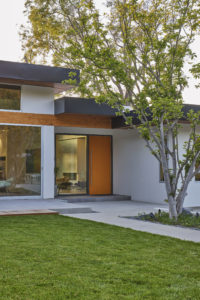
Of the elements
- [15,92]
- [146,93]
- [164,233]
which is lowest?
[164,233]

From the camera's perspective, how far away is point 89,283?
430 centimetres

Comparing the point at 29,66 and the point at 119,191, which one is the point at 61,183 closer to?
the point at 119,191

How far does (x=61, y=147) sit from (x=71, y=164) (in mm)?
772

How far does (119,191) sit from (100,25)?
349 inches

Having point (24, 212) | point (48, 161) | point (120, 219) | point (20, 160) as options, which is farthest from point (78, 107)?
point (120, 219)

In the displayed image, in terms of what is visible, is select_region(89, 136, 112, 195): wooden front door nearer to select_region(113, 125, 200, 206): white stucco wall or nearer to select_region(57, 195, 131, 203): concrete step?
select_region(113, 125, 200, 206): white stucco wall

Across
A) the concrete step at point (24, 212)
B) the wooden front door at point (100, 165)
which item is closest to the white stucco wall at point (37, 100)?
the wooden front door at point (100, 165)

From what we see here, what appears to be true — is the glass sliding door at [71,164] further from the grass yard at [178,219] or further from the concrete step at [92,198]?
the grass yard at [178,219]

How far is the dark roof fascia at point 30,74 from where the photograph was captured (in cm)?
1288

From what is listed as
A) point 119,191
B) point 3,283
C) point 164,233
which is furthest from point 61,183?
point 3,283

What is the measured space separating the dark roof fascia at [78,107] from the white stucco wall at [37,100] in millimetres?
298

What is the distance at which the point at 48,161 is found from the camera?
14.9m

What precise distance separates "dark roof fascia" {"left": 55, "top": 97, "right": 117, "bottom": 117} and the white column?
848 mm

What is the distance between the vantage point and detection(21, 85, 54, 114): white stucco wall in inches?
569
